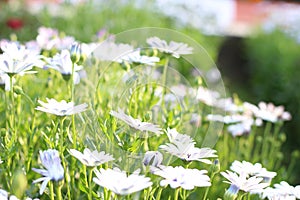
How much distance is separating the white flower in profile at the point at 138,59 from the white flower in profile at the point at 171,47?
0.07 m

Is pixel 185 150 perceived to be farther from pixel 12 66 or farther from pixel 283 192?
pixel 12 66

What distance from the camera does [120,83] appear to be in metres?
1.60

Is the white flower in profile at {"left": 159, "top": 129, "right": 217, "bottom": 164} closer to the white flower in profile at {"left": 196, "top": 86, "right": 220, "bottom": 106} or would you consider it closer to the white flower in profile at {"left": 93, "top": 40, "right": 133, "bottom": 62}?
the white flower in profile at {"left": 93, "top": 40, "right": 133, "bottom": 62}

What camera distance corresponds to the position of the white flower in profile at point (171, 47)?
4.85ft

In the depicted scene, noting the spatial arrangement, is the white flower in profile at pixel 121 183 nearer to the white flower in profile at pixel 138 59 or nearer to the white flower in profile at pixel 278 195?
the white flower in profile at pixel 278 195

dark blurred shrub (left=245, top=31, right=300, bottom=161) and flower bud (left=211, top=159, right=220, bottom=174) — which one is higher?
flower bud (left=211, top=159, right=220, bottom=174)

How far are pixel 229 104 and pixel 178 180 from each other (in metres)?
0.96

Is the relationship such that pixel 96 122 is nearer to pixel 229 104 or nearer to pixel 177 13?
pixel 229 104

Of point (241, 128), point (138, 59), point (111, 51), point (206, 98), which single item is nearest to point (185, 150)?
point (138, 59)

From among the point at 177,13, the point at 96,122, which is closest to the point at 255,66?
the point at 177,13

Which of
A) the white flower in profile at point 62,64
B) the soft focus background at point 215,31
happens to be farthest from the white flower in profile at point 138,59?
the soft focus background at point 215,31

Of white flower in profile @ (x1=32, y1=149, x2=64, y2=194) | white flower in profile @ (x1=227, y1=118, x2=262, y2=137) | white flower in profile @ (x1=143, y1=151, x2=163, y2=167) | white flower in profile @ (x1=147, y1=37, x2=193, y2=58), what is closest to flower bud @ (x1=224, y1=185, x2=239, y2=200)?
white flower in profile @ (x1=143, y1=151, x2=163, y2=167)

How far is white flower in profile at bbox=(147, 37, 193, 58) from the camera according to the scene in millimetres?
1477

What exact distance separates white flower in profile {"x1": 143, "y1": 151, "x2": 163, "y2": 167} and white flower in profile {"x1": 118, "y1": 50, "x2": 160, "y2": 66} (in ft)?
0.93
